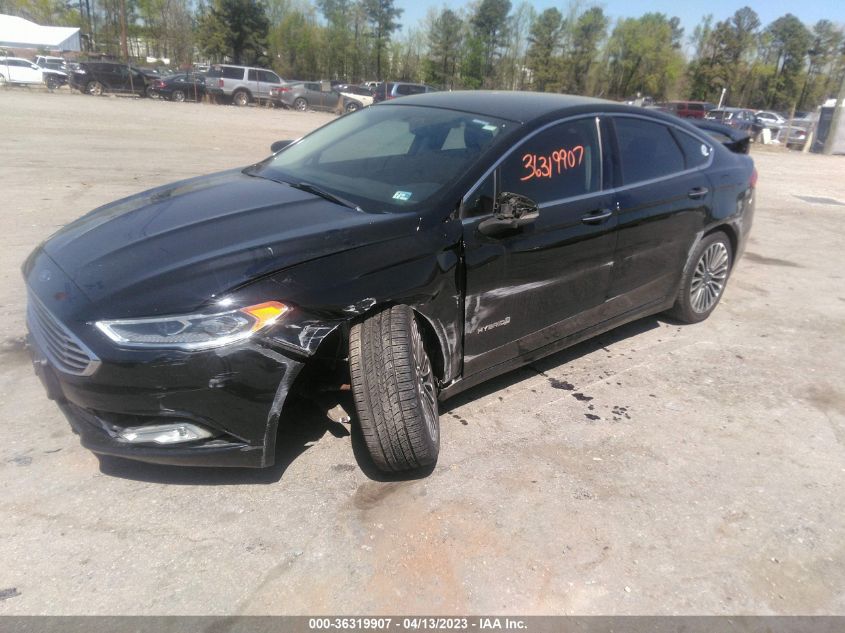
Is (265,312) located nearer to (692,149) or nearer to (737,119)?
(692,149)

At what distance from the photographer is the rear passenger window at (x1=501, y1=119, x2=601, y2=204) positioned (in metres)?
3.29

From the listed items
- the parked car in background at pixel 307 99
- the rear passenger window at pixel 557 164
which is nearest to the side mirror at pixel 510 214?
the rear passenger window at pixel 557 164

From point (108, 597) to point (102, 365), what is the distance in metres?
0.82

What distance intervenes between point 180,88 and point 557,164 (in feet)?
105

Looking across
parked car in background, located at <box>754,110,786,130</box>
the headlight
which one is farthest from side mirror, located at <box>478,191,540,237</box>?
parked car in background, located at <box>754,110,786,130</box>

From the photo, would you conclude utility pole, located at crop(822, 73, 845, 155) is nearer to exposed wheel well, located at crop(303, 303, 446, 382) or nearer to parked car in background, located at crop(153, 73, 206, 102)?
exposed wheel well, located at crop(303, 303, 446, 382)

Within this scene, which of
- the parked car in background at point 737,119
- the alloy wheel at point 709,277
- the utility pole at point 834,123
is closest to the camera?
the alloy wheel at point 709,277

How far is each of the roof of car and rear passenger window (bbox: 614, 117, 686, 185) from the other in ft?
0.44

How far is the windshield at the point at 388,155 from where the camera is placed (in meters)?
3.17

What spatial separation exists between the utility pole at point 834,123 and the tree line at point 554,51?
1855 inches

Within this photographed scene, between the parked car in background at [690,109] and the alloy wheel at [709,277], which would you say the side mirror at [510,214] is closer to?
the alloy wheel at [709,277]

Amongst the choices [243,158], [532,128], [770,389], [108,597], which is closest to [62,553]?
[108,597]

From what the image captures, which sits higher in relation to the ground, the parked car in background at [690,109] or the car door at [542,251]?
the parked car in background at [690,109]

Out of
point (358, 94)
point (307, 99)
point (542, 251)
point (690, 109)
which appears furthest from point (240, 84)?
point (542, 251)
